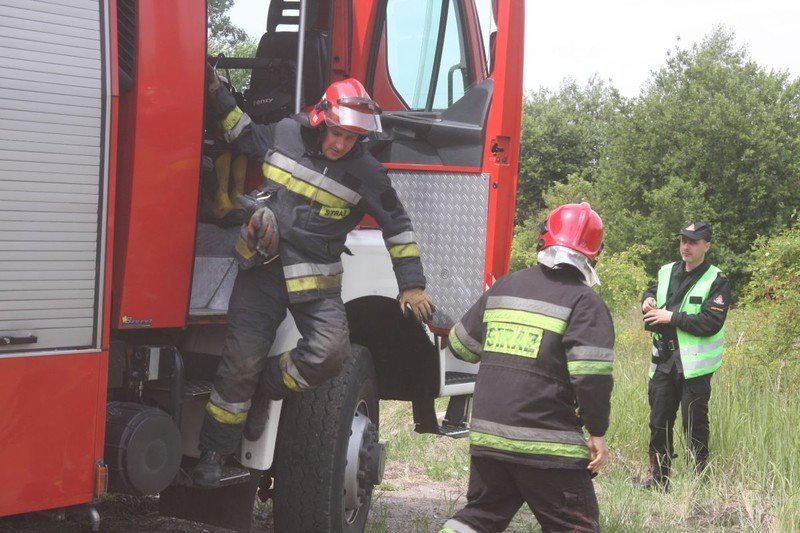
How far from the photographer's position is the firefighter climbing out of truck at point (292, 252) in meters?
3.92

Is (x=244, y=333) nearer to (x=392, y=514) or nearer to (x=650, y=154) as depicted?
(x=392, y=514)

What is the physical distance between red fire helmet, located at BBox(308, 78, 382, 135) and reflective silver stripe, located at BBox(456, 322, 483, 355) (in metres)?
0.87

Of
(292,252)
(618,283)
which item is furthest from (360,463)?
(618,283)

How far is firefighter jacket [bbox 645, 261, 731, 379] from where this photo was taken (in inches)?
249

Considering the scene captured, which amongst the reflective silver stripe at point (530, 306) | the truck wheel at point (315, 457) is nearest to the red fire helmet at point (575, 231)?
→ the reflective silver stripe at point (530, 306)

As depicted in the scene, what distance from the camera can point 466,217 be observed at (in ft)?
15.0

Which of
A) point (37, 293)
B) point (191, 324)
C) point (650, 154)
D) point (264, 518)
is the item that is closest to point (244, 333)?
point (191, 324)

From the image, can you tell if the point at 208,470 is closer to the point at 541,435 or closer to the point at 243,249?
the point at 243,249

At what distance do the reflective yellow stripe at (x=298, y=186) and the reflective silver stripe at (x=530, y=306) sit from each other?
0.79 meters

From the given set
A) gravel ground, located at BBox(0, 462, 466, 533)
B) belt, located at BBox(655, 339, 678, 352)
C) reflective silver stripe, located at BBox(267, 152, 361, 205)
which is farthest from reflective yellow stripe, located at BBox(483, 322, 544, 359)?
belt, located at BBox(655, 339, 678, 352)

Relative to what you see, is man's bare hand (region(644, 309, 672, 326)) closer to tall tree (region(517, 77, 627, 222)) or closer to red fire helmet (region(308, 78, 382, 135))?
red fire helmet (region(308, 78, 382, 135))

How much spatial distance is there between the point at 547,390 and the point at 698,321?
306 cm

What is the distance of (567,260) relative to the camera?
362 centimetres

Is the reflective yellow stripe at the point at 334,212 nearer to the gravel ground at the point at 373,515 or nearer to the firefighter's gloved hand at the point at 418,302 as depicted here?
the firefighter's gloved hand at the point at 418,302
